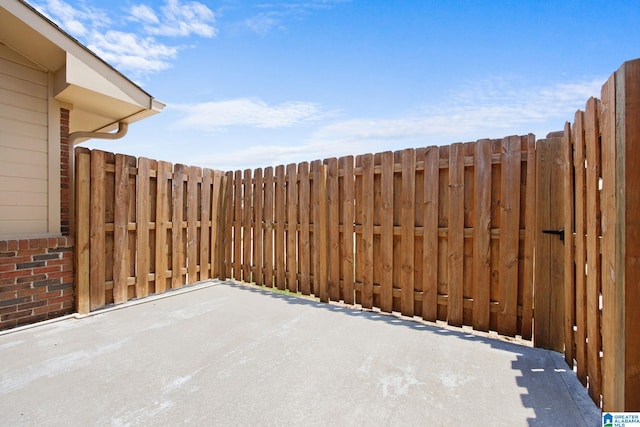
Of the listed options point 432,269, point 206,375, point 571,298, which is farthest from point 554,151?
point 206,375

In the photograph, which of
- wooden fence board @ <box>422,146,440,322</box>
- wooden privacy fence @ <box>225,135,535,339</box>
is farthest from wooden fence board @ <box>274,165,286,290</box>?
wooden fence board @ <box>422,146,440,322</box>

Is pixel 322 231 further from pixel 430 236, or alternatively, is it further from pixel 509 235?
pixel 509 235

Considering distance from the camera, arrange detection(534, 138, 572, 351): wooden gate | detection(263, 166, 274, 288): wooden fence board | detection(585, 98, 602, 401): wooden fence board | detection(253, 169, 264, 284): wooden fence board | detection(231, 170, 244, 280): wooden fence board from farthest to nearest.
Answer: detection(231, 170, 244, 280): wooden fence board < detection(253, 169, 264, 284): wooden fence board < detection(263, 166, 274, 288): wooden fence board < detection(534, 138, 572, 351): wooden gate < detection(585, 98, 602, 401): wooden fence board

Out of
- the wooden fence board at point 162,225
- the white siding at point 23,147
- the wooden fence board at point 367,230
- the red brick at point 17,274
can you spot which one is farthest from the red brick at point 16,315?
the wooden fence board at point 367,230

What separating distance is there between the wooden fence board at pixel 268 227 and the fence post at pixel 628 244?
4098 millimetres

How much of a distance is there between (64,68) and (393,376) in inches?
191

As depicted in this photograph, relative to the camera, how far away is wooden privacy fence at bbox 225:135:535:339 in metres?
2.82

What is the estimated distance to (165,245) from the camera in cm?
451

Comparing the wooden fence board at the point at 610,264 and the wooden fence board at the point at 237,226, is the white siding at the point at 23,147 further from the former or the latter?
the wooden fence board at the point at 610,264

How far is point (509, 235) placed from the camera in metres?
2.82

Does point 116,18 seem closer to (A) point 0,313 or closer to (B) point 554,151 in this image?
(A) point 0,313

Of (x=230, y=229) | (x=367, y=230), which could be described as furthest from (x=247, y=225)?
(x=367, y=230)

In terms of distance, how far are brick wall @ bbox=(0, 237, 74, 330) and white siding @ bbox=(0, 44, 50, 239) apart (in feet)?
0.69

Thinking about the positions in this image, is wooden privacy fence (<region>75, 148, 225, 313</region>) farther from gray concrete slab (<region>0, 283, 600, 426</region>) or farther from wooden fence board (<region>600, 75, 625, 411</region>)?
wooden fence board (<region>600, 75, 625, 411</region>)
